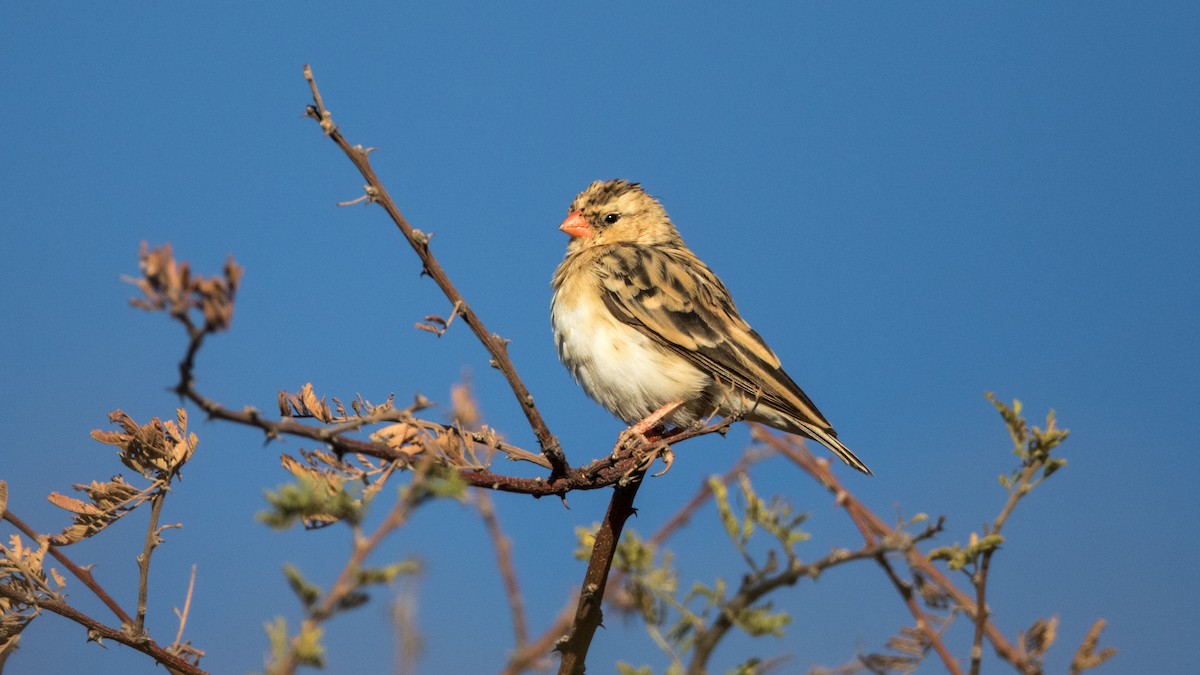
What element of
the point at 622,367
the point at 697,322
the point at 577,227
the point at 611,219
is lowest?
the point at 622,367

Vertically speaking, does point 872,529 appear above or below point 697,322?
below

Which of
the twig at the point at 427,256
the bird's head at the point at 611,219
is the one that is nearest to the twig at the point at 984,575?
the twig at the point at 427,256

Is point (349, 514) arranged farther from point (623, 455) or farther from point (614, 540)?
point (623, 455)

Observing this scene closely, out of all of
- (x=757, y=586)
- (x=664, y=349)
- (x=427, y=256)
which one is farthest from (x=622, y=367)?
(x=757, y=586)

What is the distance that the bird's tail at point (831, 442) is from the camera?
562 centimetres

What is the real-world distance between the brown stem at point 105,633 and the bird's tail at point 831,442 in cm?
371

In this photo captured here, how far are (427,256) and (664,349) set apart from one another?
130 inches

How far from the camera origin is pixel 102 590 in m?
2.67

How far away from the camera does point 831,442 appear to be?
564 cm

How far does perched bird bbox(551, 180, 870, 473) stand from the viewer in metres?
5.66

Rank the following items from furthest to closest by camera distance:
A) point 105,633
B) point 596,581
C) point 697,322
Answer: point 697,322 < point 596,581 < point 105,633

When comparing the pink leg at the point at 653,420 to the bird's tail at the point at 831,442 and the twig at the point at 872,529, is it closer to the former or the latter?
the bird's tail at the point at 831,442

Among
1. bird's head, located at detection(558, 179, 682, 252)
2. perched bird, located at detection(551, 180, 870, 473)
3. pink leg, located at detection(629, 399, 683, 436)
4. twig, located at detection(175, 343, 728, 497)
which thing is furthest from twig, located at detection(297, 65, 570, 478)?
bird's head, located at detection(558, 179, 682, 252)

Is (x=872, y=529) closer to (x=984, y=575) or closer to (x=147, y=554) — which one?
(x=984, y=575)
